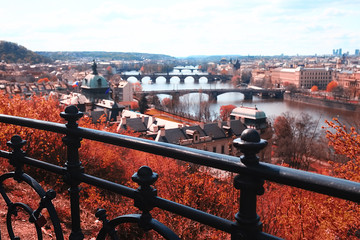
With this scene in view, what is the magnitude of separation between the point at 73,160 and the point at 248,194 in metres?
0.85

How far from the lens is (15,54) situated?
12800 cm

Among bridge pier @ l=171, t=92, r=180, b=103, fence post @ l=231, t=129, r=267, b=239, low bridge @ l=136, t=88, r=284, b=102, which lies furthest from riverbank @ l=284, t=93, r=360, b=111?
fence post @ l=231, t=129, r=267, b=239

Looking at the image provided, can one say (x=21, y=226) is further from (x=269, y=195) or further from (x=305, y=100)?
(x=305, y=100)

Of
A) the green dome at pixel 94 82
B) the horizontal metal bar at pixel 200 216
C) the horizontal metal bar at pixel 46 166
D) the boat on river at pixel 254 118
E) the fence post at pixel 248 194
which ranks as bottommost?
the boat on river at pixel 254 118

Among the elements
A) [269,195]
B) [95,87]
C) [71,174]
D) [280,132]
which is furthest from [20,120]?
[95,87]

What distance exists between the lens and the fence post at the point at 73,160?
60.4 inches

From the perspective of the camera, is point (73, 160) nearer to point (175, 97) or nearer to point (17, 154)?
point (17, 154)

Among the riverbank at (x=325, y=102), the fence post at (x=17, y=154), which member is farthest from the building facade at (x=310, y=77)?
the fence post at (x=17, y=154)

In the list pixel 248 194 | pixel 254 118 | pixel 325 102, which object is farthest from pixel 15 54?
pixel 248 194

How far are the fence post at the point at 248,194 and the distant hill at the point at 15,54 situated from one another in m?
135

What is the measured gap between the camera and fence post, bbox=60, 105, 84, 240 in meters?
1.53

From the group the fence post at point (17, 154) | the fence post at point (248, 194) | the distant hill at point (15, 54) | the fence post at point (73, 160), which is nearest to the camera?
the fence post at point (248, 194)

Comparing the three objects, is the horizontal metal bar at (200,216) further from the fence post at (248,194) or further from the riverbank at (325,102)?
the riverbank at (325,102)

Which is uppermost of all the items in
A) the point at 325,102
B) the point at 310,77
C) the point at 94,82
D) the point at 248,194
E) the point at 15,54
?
the point at 15,54
